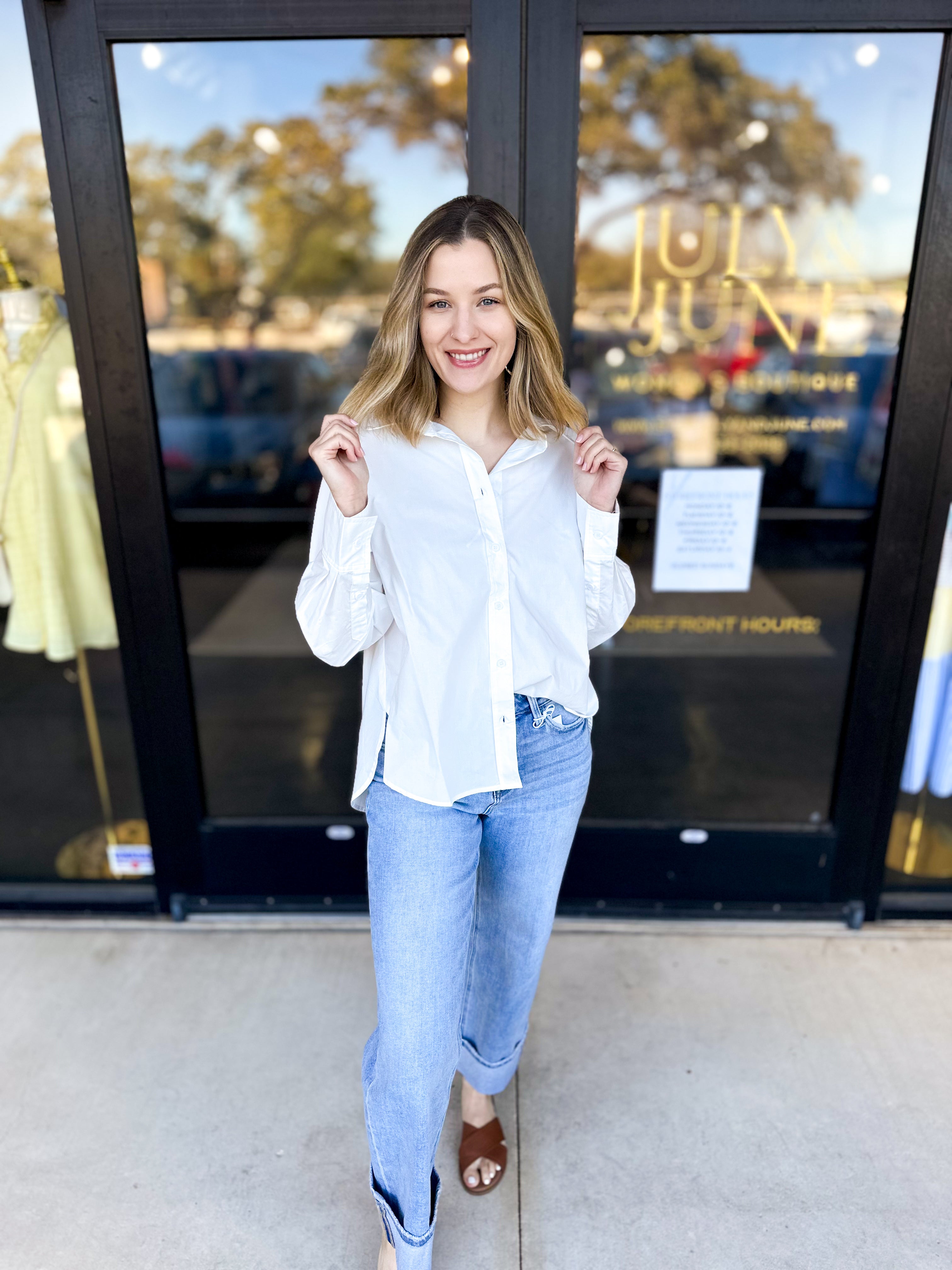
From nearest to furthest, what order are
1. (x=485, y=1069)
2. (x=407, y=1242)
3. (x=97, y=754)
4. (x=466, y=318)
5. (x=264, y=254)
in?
(x=466, y=318)
(x=407, y=1242)
(x=485, y=1069)
(x=97, y=754)
(x=264, y=254)

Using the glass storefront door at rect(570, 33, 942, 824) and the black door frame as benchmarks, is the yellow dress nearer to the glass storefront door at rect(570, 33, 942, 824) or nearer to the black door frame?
the black door frame

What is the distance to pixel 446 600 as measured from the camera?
4.80ft

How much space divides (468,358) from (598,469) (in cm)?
28

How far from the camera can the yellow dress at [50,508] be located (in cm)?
230

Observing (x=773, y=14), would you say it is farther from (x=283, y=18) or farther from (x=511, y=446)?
(x=511, y=446)

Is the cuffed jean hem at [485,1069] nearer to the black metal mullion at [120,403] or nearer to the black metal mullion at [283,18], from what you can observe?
A: the black metal mullion at [120,403]

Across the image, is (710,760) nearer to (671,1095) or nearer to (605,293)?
(671,1095)

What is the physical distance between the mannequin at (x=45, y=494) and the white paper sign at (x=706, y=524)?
4.96 feet

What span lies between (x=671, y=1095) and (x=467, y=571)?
135cm

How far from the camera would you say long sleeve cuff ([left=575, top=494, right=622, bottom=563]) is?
1.55 meters

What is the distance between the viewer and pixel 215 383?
8.73 m

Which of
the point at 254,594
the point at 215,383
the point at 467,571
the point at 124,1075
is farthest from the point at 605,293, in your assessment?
the point at 215,383

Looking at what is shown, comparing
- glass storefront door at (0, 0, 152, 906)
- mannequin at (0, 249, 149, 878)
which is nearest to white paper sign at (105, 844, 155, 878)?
glass storefront door at (0, 0, 152, 906)

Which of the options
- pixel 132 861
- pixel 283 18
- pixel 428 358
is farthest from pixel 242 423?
pixel 428 358
